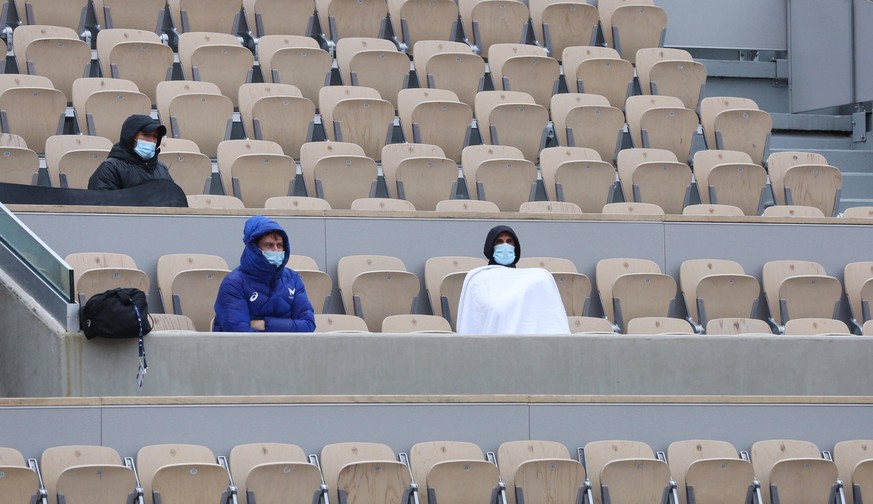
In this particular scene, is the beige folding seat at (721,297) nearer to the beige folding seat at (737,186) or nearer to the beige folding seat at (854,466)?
the beige folding seat at (737,186)

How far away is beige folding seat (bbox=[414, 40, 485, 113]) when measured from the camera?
28.9 feet

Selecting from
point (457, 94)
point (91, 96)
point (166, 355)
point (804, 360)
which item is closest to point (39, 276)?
point (166, 355)

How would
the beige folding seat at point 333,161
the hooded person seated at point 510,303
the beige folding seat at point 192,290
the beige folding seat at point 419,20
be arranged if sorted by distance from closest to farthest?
the hooded person seated at point 510,303, the beige folding seat at point 192,290, the beige folding seat at point 333,161, the beige folding seat at point 419,20

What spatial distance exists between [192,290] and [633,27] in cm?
454

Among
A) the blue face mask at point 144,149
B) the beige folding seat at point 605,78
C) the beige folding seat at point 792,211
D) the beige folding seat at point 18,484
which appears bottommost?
the beige folding seat at point 18,484

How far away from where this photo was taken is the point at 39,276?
556 centimetres

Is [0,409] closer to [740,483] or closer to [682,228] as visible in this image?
[740,483]

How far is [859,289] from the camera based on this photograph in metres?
7.29

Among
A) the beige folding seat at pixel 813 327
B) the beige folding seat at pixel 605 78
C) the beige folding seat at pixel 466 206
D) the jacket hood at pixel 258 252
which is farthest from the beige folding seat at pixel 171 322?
the beige folding seat at pixel 605 78

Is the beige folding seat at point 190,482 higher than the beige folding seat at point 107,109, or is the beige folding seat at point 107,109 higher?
the beige folding seat at point 107,109

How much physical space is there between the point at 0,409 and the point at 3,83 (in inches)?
116

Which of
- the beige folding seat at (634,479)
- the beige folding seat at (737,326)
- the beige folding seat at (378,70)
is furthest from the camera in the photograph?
the beige folding seat at (378,70)

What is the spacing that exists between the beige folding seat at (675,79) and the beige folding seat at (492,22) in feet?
2.63

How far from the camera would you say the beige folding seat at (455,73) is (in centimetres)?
880
